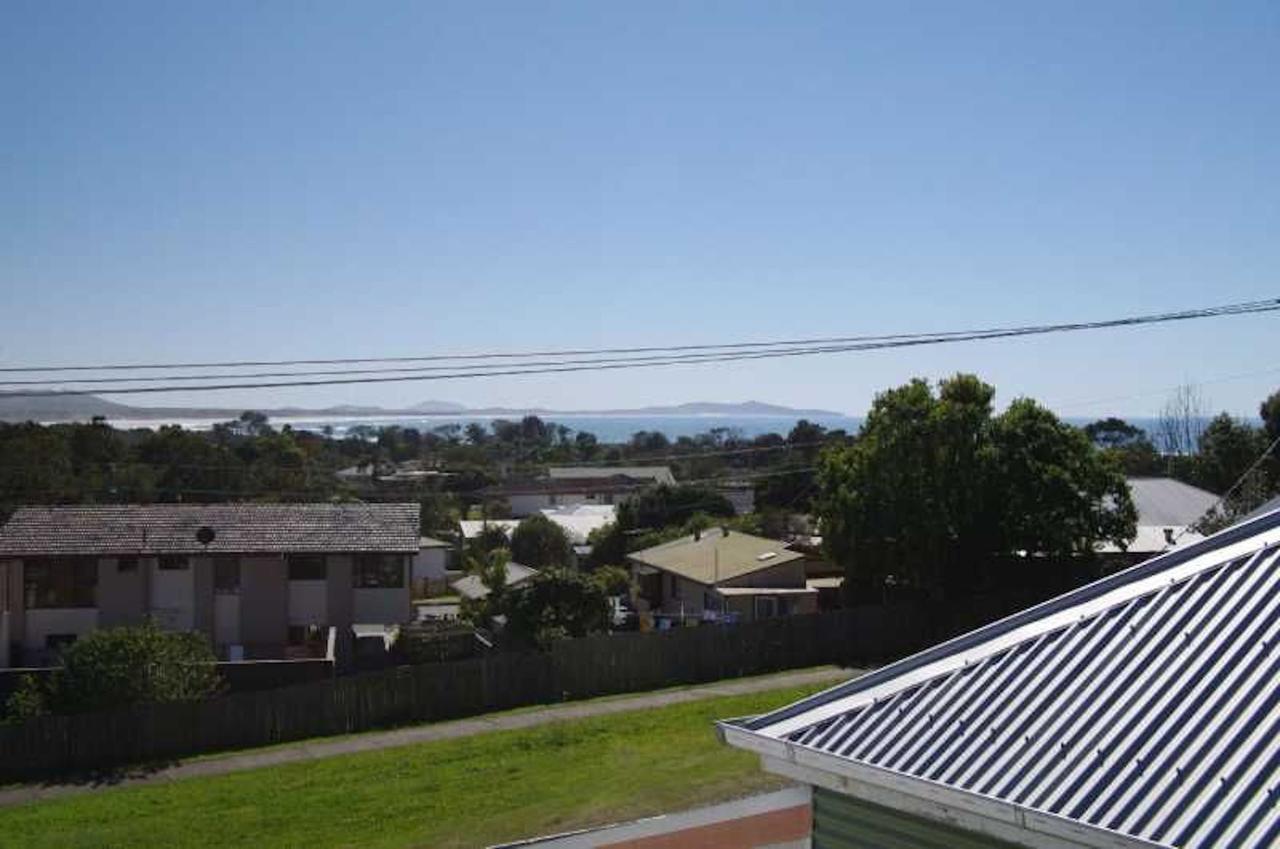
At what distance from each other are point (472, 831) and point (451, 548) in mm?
50677

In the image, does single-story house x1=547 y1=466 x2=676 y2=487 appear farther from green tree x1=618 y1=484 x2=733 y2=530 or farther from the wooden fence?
the wooden fence

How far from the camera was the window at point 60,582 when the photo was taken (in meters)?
36.7

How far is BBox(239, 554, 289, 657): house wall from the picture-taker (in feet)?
123

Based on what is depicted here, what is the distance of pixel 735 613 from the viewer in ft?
125

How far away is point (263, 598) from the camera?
37.7 m

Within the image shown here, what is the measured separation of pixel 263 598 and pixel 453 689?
11797mm

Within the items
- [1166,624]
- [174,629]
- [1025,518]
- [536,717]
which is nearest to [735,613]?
[1025,518]

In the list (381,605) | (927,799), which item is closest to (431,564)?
(381,605)

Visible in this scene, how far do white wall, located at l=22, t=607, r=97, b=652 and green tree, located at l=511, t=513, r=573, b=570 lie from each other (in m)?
29.5

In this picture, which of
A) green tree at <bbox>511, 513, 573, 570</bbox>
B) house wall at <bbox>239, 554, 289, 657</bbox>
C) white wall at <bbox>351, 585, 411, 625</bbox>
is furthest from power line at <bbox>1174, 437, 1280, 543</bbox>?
green tree at <bbox>511, 513, 573, 570</bbox>

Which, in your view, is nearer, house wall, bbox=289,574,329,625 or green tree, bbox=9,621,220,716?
green tree, bbox=9,621,220,716

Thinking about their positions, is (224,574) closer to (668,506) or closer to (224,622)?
(224,622)

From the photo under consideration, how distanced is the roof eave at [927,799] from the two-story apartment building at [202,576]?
2924 cm

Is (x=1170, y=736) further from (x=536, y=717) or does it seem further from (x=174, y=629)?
(x=174, y=629)
